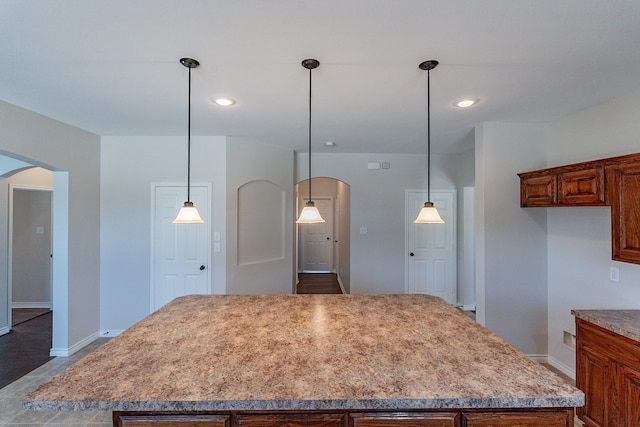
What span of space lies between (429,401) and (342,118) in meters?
2.55

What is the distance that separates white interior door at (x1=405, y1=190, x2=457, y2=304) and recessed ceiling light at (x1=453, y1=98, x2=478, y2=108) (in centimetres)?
222

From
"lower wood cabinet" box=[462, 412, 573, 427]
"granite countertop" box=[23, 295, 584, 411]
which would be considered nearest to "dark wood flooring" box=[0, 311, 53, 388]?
"granite countertop" box=[23, 295, 584, 411]

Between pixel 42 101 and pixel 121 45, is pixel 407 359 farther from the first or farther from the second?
pixel 42 101

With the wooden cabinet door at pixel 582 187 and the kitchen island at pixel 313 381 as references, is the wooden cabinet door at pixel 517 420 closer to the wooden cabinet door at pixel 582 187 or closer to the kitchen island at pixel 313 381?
the kitchen island at pixel 313 381

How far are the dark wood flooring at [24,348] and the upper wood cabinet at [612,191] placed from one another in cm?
528

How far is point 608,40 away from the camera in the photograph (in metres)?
1.62

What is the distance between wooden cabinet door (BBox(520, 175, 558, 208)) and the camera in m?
2.63

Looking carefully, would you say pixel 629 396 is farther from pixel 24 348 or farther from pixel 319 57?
pixel 24 348

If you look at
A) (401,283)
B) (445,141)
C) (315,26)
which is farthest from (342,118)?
(401,283)

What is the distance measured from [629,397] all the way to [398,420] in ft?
5.69

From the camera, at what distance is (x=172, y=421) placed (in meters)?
1.10

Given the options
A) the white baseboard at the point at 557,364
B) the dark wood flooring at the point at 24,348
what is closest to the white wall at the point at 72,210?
the dark wood flooring at the point at 24,348

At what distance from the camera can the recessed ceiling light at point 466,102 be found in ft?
8.22

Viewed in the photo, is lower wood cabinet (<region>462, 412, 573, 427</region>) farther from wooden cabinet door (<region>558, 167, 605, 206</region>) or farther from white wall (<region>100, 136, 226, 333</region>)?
white wall (<region>100, 136, 226, 333</region>)
